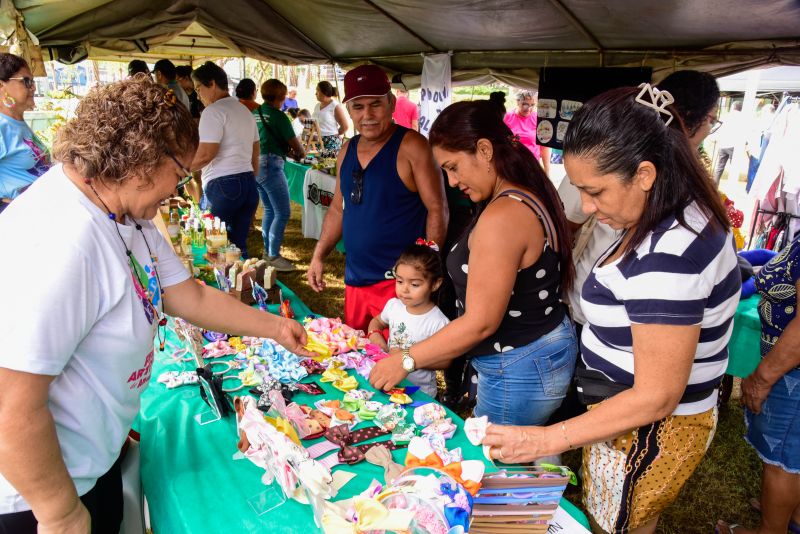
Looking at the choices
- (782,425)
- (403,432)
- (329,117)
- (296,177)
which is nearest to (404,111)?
(329,117)

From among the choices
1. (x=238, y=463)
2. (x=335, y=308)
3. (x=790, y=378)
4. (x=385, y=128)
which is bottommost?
(x=335, y=308)

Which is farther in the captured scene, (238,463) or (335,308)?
(335,308)

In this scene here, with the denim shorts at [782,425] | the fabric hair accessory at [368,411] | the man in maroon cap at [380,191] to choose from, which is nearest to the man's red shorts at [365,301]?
the man in maroon cap at [380,191]

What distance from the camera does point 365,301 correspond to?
282cm

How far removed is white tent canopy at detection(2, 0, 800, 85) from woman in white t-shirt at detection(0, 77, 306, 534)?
301 cm

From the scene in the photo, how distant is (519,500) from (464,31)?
428cm

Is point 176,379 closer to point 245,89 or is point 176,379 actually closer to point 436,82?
point 245,89

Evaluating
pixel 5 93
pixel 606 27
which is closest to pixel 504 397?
pixel 606 27

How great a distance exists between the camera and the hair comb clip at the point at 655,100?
1.14 meters

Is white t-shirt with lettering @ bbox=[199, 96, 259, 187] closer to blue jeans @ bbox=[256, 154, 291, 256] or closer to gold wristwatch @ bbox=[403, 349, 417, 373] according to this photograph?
blue jeans @ bbox=[256, 154, 291, 256]

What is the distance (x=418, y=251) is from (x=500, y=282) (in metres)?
0.83

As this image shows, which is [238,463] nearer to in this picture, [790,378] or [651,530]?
[651,530]

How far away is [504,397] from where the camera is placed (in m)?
1.82

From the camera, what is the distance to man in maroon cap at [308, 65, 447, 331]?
2658 mm
